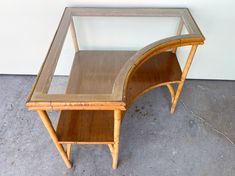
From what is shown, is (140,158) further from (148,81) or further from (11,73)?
(11,73)

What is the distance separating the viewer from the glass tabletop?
1.09 m

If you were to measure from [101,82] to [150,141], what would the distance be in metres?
0.52

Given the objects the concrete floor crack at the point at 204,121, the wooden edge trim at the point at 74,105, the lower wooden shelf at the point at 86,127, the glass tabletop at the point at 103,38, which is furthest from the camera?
the concrete floor crack at the point at 204,121

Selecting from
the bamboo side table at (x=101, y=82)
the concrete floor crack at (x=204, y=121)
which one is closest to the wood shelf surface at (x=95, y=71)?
the bamboo side table at (x=101, y=82)

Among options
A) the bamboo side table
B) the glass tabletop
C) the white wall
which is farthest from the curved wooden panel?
the white wall

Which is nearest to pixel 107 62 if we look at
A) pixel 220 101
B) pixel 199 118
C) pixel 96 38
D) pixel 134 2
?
pixel 96 38

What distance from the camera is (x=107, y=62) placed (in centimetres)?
130

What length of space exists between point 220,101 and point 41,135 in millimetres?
1372

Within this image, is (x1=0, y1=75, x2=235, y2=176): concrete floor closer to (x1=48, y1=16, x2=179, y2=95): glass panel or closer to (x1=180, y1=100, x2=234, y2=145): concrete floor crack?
(x1=180, y1=100, x2=234, y2=145): concrete floor crack

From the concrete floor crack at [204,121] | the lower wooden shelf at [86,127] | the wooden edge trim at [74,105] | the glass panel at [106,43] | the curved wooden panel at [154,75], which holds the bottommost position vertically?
the concrete floor crack at [204,121]

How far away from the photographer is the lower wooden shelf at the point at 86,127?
3.06 ft

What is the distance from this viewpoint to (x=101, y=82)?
1.17 metres

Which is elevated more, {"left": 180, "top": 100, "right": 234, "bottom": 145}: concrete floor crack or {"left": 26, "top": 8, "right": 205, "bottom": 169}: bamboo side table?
{"left": 26, "top": 8, "right": 205, "bottom": 169}: bamboo side table

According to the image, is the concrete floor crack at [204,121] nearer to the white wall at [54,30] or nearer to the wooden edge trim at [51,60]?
the white wall at [54,30]
